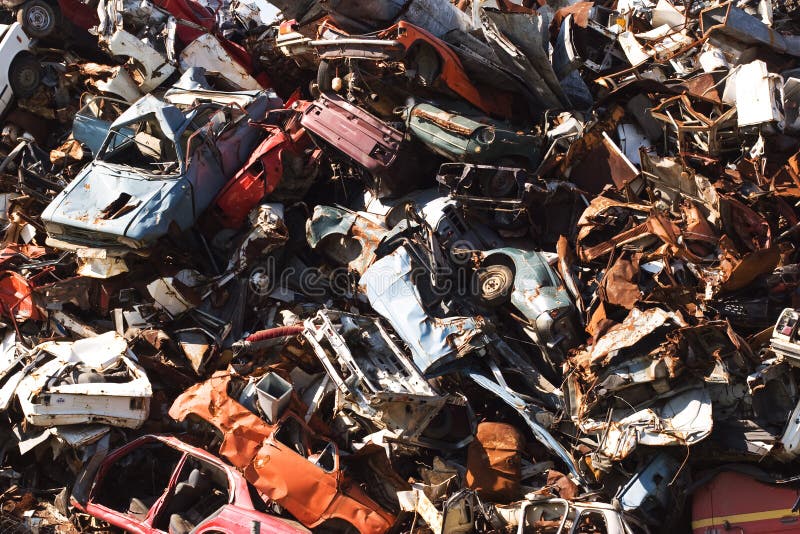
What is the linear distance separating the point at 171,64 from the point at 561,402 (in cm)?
724

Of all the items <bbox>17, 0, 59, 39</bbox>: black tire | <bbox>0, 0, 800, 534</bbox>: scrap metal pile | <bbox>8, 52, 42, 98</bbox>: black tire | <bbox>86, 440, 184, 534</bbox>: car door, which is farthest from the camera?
<bbox>17, 0, 59, 39</bbox>: black tire

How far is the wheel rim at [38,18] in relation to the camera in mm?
10930

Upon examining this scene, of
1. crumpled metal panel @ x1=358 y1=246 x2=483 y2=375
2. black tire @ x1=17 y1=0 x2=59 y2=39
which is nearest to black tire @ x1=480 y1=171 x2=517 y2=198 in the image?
crumpled metal panel @ x1=358 y1=246 x2=483 y2=375

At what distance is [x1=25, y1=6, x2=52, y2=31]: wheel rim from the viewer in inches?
430

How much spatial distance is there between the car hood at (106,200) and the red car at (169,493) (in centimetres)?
231

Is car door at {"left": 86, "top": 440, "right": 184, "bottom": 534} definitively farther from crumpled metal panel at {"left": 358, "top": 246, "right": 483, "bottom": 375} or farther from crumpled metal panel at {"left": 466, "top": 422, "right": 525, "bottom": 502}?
crumpled metal panel at {"left": 466, "top": 422, "right": 525, "bottom": 502}

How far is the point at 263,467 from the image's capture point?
647cm

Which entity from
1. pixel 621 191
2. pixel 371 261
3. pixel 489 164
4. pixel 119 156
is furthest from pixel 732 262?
pixel 119 156

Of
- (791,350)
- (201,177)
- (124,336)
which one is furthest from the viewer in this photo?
(201,177)

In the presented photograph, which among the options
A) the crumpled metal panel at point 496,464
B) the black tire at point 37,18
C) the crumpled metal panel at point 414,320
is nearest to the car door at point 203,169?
the crumpled metal panel at point 414,320

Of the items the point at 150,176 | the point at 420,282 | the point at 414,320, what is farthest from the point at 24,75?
the point at 414,320

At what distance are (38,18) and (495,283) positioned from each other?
26.4ft

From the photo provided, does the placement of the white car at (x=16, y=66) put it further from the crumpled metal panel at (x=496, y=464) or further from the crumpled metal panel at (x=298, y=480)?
the crumpled metal panel at (x=496, y=464)

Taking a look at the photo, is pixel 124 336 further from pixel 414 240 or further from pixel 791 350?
pixel 791 350
